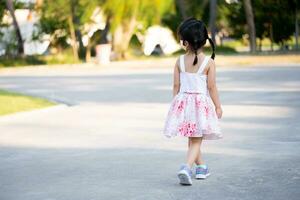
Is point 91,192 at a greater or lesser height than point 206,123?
lesser

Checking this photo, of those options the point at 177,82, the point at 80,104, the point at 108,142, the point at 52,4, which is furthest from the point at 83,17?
the point at 177,82

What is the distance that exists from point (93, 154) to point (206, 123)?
2.57 meters

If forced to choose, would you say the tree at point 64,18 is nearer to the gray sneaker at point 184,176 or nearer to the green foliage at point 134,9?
the green foliage at point 134,9

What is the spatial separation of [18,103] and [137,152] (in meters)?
7.99

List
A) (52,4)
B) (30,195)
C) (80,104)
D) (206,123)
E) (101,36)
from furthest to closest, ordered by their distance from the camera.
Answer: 1. (101,36)
2. (52,4)
3. (80,104)
4. (206,123)
5. (30,195)

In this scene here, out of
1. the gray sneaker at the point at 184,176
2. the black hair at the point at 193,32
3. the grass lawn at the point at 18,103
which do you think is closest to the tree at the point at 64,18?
the grass lawn at the point at 18,103

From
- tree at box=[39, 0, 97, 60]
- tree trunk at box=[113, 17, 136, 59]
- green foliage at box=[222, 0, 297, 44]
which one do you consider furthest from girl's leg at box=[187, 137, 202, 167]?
green foliage at box=[222, 0, 297, 44]

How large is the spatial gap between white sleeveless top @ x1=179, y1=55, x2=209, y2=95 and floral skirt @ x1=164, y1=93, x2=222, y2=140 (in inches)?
2.2

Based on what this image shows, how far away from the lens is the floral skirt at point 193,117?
827 centimetres

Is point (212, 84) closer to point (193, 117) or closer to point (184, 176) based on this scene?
point (193, 117)

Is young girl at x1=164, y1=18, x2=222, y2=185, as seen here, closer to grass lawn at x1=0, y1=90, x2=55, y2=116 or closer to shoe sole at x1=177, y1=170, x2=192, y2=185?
shoe sole at x1=177, y1=170, x2=192, y2=185

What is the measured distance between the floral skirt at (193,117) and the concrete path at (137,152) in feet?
1.52

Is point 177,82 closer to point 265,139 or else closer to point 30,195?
point 30,195

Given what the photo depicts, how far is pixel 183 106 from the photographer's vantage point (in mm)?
8312
